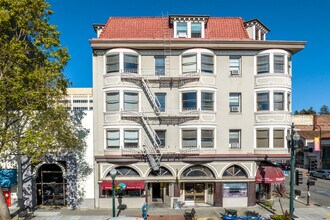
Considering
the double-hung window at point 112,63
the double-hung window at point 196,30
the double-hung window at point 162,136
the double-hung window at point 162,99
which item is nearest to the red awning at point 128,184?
the double-hung window at point 162,136

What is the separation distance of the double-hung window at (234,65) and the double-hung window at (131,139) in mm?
9669

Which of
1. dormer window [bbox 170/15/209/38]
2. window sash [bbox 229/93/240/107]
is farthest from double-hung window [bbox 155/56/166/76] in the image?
window sash [bbox 229/93/240/107]

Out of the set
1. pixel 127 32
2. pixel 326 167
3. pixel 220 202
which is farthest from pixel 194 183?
pixel 326 167

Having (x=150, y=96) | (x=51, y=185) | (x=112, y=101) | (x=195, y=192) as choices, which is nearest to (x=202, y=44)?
(x=150, y=96)

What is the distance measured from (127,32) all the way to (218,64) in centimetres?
851

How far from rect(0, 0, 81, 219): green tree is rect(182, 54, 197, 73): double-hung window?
939 centimetres

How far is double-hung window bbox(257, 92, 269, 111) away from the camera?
2191 cm

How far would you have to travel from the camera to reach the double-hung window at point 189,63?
71.8 feet

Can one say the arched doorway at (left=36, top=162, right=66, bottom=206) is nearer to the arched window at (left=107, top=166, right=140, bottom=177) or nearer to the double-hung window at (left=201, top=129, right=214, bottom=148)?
the arched window at (left=107, top=166, right=140, bottom=177)

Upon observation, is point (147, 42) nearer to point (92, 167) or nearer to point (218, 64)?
point (218, 64)

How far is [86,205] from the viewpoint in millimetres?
21781

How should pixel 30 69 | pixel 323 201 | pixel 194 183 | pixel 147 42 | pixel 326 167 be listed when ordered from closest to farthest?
1. pixel 30 69
2. pixel 147 42
3. pixel 194 183
4. pixel 323 201
5. pixel 326 167

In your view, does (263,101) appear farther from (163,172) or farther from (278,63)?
(163,172)

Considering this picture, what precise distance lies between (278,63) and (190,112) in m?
8.47
